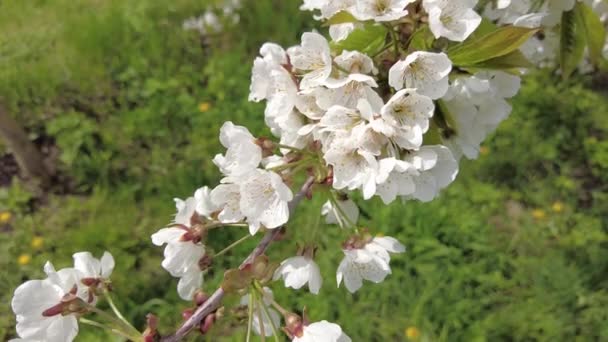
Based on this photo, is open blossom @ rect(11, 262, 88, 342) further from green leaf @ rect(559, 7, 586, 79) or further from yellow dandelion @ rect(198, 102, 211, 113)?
yellow dandelion @ rect(198, 102, 211, 113)

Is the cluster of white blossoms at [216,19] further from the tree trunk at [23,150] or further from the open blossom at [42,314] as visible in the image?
the open blossom at [42,314]

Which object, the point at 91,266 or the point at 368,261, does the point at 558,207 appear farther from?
the point at 91,266

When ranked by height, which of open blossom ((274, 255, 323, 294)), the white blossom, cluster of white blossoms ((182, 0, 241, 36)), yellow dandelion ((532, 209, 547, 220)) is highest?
the white blossom

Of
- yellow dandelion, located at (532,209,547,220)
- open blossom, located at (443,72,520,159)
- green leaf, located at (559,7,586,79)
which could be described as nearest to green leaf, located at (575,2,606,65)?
green leaf, located at (559,7,586,79)

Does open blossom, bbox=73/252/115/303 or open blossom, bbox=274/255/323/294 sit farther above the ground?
open blossom, bbox=73/252/115/303

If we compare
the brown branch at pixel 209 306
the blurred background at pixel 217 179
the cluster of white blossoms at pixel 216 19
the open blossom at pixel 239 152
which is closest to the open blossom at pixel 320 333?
the brown branch at pixel 209 306

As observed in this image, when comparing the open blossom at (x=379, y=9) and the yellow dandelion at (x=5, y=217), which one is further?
the yellow dandelion at (x=5, y=217)

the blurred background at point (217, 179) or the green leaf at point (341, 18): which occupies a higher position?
the green leaf at point (341, 18)
